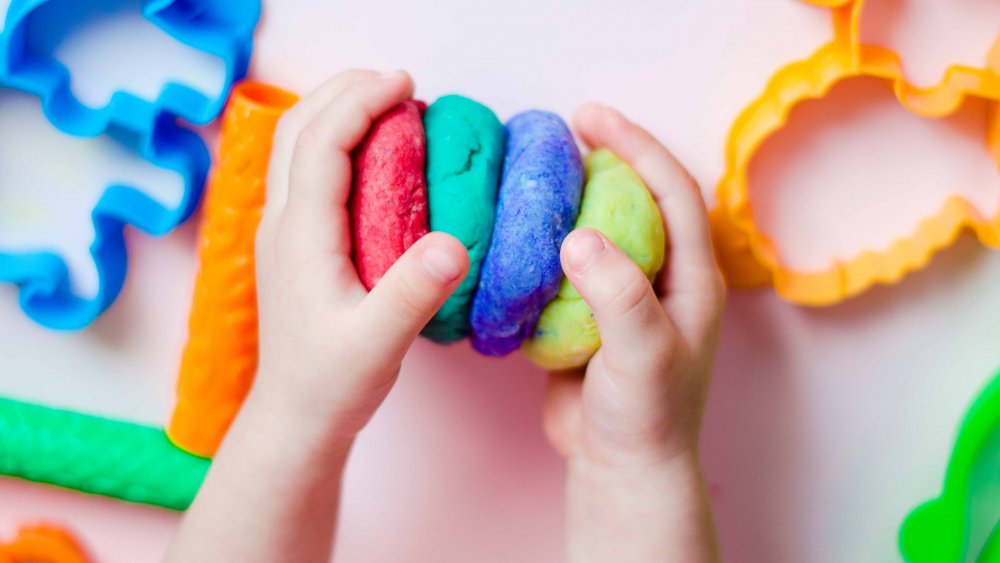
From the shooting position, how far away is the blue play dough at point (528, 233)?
24.0 inches

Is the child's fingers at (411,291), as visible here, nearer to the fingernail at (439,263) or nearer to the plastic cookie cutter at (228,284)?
the fingernail at (439,263)

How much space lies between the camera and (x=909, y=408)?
852mm

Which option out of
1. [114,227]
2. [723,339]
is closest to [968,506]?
[723,339]

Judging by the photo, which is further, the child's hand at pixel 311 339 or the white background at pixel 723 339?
the white background at pixel 723 339

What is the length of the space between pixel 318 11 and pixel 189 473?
0.44m

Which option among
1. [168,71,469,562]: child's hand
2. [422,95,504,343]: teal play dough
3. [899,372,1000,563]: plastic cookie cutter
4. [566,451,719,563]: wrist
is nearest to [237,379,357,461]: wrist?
[168,71,469,562]: child's hand

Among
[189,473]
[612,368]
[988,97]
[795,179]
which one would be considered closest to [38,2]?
[189,473]

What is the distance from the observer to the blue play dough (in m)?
0.61

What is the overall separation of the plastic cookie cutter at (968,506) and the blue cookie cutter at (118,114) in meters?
0.74

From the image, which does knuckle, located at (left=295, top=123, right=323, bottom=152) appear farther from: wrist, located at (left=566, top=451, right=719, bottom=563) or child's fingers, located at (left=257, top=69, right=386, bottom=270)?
wrist, located at (left=566, top=451, right=719, bottom=563)

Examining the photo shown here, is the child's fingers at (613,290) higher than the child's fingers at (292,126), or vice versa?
the child's fingers at (292,126)

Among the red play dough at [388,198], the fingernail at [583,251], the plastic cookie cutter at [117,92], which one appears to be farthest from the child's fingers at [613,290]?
the plastic cookie cutter at [117,92]

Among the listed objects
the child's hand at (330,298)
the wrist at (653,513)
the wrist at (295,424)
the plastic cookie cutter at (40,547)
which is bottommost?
the plastic cookie cutter at (40,547)

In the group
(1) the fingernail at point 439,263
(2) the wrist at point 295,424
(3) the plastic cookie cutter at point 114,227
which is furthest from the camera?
(3) the plastic cookie cutter at point 114,227
